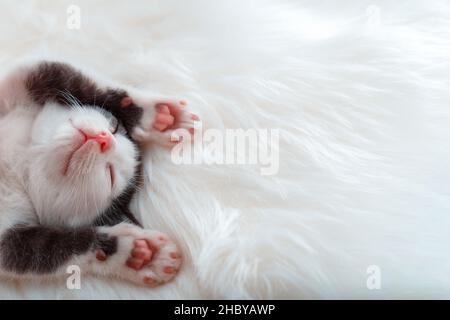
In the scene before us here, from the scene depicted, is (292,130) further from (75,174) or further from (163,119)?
Answer: (75,174)

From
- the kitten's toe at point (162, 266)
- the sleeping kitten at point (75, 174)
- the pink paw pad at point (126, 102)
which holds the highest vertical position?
the pink paw pad at point (126, 102)

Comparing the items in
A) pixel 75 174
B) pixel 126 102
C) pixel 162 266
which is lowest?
pixel 162 266

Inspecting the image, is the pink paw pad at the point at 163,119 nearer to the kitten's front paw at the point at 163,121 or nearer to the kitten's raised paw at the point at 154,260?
the kitten's front paw at the point at 163,121

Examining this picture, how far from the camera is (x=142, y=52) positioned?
2.52 feet

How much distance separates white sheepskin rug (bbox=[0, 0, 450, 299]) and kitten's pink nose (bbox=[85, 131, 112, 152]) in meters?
0.06

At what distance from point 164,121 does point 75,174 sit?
124 mm

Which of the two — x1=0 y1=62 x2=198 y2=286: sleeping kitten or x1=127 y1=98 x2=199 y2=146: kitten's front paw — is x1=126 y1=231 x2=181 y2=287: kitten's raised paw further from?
x1=127 y1=98 x2=199 y2=146: kitten's front paw

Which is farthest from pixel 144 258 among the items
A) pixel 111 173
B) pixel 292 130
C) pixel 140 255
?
pixel 292 130

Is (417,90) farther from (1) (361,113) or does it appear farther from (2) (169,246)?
(2) (169,246)

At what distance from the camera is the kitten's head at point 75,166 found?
2.24 feet

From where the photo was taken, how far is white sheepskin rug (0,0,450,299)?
628 millimetres

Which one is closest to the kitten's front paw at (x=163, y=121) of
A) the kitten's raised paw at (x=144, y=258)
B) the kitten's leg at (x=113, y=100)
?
the kitten's leg at (x=113, y=100)

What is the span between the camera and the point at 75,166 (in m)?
0.69

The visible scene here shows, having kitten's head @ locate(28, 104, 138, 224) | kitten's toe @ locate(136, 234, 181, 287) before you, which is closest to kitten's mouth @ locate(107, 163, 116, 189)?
kitten's head @ locate(28, 104, 138, 224)
